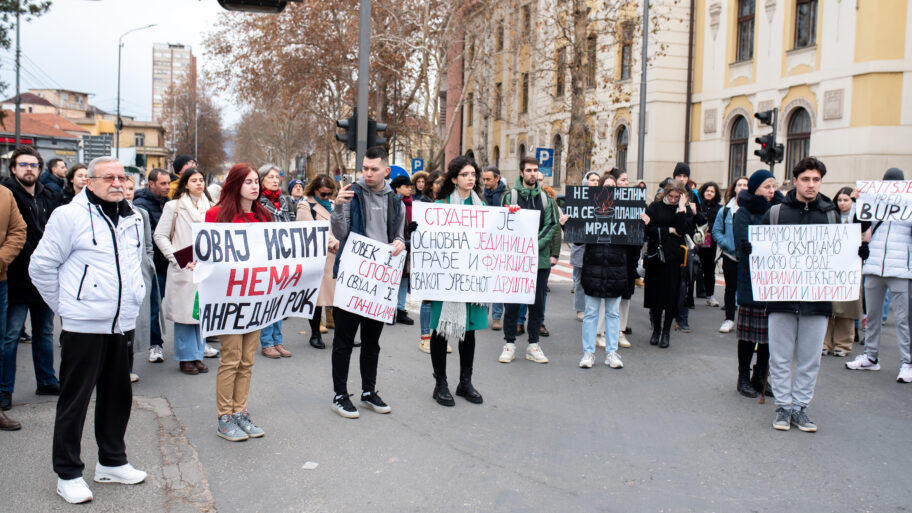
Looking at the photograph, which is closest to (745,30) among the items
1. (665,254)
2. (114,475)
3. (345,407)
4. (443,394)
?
(665,254)

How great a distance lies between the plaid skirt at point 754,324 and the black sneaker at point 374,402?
317 cm

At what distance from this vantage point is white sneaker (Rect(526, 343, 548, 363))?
8.18 metres

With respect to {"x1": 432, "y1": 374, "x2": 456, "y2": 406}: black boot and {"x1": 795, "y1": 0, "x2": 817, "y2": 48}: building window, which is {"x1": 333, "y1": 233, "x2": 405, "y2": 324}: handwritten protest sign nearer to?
{"x1": 432, "y1": 374, "x2": 456, "y2": 406}: black boot

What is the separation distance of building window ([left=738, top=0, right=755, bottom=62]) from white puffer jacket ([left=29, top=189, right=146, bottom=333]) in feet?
82.0

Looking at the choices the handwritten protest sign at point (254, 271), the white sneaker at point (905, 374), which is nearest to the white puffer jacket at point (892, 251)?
the white sneaker at point (905, 374)

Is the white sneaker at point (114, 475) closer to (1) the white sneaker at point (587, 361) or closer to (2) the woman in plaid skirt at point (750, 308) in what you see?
(1) the white sneaker at point (587, 361)

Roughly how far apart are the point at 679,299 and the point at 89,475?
24.7 feet

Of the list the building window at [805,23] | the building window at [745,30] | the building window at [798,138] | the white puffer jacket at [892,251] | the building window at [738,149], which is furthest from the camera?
the building window at [738,149]

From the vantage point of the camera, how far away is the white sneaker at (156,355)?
26.0 feet

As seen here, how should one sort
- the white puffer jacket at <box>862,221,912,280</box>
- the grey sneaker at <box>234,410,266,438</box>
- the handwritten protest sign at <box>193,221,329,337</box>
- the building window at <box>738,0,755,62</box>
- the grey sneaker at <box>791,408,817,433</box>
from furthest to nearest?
the building window at <box>738,0,755,62</box>, the white puffer jacket at <box>862,221,912,280</box>, the grey sneaker at <box>791,408,817,433</box>, the grey sneaker at <box>234,410,266,438</box>, the handwritten protest sign at <box>193,221,329,337</box>

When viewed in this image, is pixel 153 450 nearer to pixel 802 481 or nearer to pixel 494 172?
pixel 802 481

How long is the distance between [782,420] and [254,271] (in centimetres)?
A: 419

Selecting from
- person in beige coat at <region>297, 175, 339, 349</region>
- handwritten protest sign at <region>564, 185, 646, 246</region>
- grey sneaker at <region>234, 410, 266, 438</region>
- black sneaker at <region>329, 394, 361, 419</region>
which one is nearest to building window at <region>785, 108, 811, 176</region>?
handwritten protest sign at <region>564, 185, 646, 246</region>

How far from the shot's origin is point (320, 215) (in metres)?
9.27
